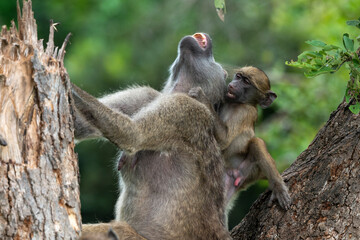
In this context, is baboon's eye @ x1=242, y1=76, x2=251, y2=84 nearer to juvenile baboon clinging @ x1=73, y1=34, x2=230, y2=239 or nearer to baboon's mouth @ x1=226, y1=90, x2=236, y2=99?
baboon's mouth @ x1=226, y1=90, x2=236, y2=99

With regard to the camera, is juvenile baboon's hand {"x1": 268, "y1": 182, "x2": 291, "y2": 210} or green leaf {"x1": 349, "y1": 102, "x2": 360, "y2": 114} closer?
green leaf {"x1": 349, "y1": 102, "x2": 360, "y2": 114}

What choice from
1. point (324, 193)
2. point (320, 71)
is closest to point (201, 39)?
point (320, 71)

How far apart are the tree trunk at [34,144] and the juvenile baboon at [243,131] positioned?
183cm

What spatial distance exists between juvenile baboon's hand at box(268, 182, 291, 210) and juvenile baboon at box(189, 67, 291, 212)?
239 millimetres

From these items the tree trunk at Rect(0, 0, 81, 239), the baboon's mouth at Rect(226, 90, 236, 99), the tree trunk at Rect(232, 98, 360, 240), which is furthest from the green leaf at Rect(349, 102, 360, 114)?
the tree trunk at Rect(0, 0, 81, 239)

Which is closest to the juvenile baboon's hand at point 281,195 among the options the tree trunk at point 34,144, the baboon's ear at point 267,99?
the baboon's ear at point 267,99

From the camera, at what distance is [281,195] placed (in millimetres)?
4762

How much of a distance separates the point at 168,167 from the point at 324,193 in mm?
1345

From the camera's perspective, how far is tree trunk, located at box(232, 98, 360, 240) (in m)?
4.41

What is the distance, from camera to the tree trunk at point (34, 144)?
143 inches

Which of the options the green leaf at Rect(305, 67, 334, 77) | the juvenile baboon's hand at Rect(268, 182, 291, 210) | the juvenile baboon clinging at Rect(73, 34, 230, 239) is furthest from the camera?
the juvenile baboon clinging at Rect(73, 34, 230, 239)

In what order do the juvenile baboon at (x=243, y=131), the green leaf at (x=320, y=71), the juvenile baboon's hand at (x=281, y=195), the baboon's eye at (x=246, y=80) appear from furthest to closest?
the baboon's eye at (x=246, y=80)
the juvenile baboon at (x=243, y=131)
the juvenile baboon's hand at (x=281, y=195)
the green leaf at (x=320, y=71)

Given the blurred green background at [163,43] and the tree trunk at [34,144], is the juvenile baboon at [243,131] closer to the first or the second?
the tree trunk at [34,144]

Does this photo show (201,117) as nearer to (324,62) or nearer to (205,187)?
(205,187)
